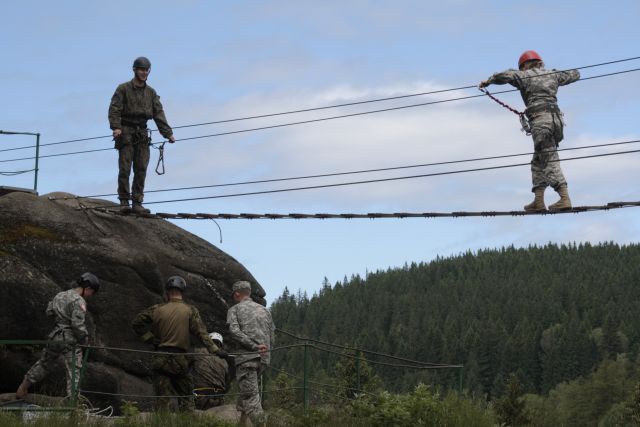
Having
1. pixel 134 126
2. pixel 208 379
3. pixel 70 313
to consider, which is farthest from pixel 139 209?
pixel 70 313

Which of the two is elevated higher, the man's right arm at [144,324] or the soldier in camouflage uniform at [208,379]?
the man's right arm at [144,324]

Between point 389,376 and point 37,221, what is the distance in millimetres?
168074

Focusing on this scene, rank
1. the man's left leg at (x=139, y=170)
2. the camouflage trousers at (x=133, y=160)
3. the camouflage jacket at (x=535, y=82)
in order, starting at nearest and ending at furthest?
1. the camouflage jacket at (x=535, y=82)
2. the camouflage trousers at (x=133, y=160)
3. the man's left leg at (x=139, y=170)

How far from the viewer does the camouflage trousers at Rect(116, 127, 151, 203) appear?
1992cm

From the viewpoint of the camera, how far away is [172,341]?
1520 cm

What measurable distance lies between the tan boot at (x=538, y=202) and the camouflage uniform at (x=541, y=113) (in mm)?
73

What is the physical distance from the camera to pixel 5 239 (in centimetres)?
1878

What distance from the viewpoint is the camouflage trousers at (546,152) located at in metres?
16.7

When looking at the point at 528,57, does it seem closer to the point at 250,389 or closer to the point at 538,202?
the point at 538,202

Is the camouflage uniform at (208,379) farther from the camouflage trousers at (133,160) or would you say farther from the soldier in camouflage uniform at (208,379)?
the camouflage trousers at (133,160)

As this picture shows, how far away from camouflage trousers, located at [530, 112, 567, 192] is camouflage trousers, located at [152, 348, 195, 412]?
19.1 ft

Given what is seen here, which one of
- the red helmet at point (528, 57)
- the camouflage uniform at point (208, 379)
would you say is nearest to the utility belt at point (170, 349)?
the camouflage uniform at point (208, 379)

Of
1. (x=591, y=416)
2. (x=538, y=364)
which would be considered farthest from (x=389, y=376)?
(x=591, y=416)

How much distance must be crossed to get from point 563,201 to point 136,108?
25.4 feet
